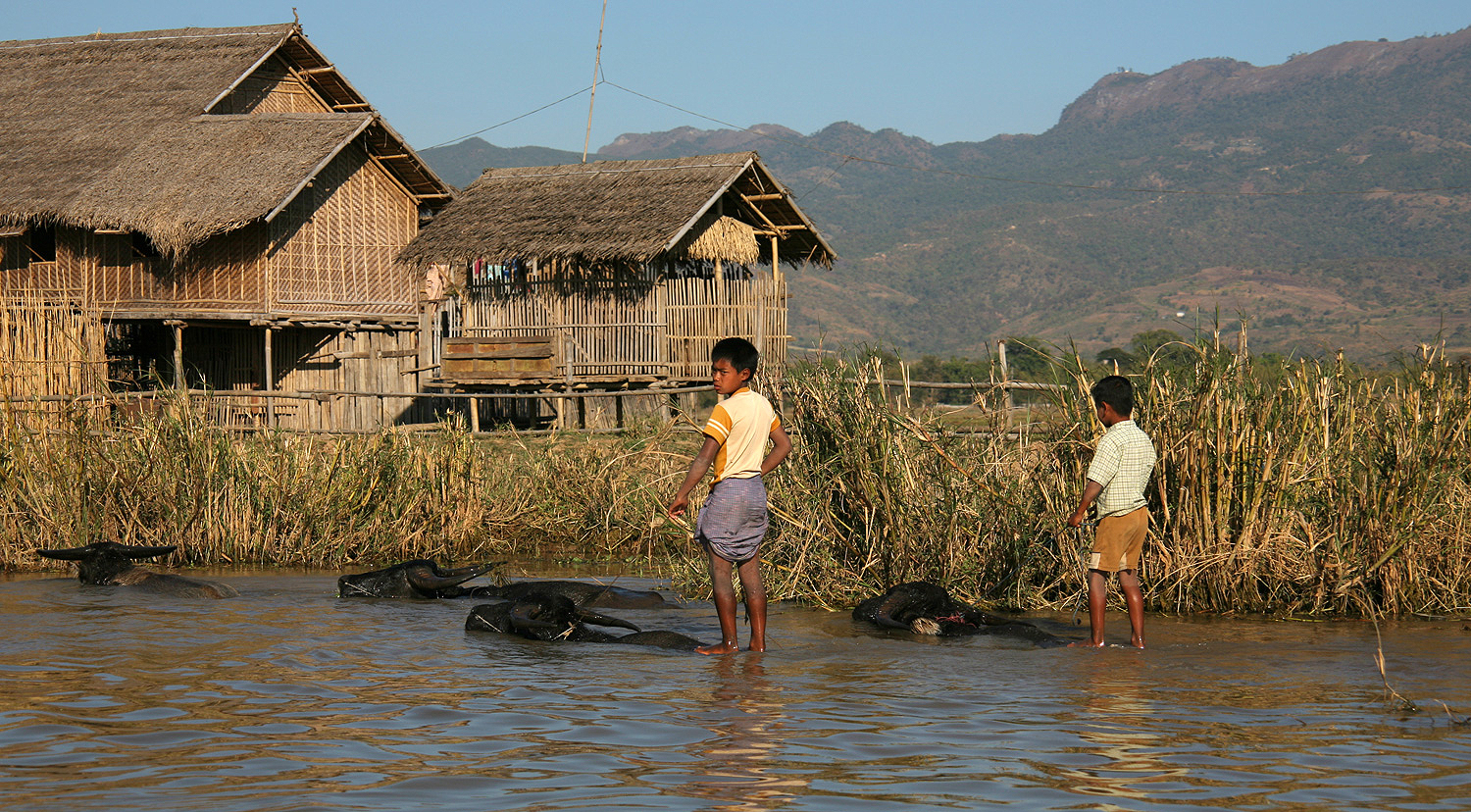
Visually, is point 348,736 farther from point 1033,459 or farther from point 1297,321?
point 1297,321

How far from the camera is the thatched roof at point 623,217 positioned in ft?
72.0

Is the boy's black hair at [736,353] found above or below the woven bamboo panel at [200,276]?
below

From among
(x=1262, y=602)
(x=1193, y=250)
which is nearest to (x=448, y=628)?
(x=1262, y=602)

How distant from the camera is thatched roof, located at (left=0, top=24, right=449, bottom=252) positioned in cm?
2131

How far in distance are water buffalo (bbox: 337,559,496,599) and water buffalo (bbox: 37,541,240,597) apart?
72 centimetres

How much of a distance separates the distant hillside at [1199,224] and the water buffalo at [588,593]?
4552 centimetres

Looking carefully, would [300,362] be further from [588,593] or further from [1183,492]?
[1183,492]

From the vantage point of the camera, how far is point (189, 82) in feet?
80.9

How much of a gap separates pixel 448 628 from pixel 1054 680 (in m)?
3.35

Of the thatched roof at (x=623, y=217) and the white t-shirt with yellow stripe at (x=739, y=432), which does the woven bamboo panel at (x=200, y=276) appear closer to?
the thatched roof at (x=623, y=217)

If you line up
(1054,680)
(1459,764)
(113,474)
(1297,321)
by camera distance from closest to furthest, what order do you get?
(1459,764), (1054,680), (113,474), (1297,321)

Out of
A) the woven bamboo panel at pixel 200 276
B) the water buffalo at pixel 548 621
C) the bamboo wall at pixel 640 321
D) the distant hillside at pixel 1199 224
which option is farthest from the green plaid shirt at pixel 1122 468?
the distant hillside at pixel 1199 224

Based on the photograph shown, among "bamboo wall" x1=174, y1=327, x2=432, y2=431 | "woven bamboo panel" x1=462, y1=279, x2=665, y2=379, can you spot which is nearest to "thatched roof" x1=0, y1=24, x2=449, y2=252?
"bamboo wall" x1=174, y1=327, x2=432, y2=431

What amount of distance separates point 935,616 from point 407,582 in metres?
3.36
